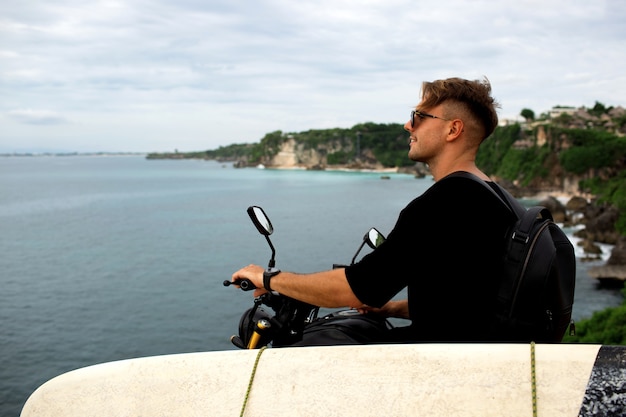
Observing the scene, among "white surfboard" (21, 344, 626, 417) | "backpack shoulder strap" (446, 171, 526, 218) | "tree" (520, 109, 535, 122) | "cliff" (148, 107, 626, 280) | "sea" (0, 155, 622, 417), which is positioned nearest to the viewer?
"white surfboard" (21, 344, 626, 417)

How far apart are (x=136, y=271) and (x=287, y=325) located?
110 feet

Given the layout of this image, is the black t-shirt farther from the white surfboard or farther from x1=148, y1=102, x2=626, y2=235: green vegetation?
x1=148, y1=102, x2=626, y2=235: green vegetation

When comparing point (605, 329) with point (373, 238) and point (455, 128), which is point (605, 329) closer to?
point (373, 238)

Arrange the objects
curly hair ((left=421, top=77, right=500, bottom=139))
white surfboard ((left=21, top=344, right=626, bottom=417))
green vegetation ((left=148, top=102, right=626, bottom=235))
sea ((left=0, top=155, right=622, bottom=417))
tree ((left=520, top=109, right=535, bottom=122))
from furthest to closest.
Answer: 1. tree ((left=520, top=109, right=535, bottom=122))
2. green vegetation ((left=148, top=102, right=626, bottom=235))
3. sea ((left=0, top=155, right=622, bottom=417))
4. curly hair ((left=421, top=77, right=500, bottom=139))
5. white surfboard ((left=21, top=344, right=626, bottom=417))

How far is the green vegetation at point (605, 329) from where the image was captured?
1610 cm

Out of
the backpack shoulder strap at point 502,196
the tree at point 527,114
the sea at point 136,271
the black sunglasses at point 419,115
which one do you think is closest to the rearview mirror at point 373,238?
the black sunglasses at point 419,115

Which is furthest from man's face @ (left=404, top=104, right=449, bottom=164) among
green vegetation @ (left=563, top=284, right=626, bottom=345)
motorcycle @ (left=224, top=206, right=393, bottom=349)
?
green vegetation @ (left=563, top=284, right=626, bottom=345)

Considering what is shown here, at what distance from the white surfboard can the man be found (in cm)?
16

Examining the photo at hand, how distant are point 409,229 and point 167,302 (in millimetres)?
26304

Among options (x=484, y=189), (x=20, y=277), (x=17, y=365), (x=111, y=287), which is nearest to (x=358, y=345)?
(x=484, y=189)

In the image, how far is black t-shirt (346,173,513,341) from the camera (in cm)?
250

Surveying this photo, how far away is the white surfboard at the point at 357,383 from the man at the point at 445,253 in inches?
6.5

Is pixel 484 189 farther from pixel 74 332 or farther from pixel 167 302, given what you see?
pixel 167 302

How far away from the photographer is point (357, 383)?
107 inches
